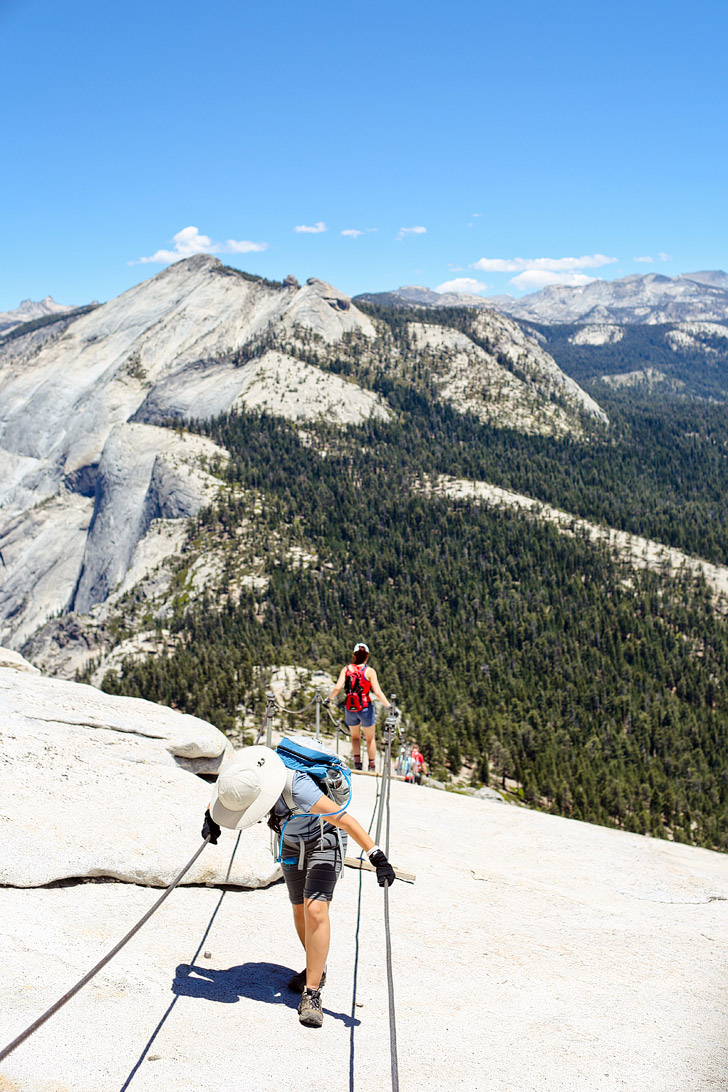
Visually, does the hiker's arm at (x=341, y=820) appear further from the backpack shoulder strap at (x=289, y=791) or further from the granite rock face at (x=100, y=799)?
the granite rock face at (x=100, y=799)

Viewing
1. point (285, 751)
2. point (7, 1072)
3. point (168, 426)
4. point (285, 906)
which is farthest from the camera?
point (168, 426)

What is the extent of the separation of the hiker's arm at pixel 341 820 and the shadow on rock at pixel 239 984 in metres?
2.36

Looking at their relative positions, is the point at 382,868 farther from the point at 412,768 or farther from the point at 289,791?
the point at 412,768

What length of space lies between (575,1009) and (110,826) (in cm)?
796

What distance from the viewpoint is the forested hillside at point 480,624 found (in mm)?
69875

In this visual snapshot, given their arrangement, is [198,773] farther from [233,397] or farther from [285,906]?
[233,397]

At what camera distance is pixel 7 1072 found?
6.43 meters

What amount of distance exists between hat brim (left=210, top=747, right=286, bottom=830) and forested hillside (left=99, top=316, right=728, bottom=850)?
51.3 meters

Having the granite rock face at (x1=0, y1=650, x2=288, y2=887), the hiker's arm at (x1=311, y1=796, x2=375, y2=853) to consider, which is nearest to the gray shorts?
the hiker's arm at (x1=311, y1=796, x2=375, y2=853)

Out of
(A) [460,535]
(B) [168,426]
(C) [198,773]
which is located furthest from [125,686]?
(B) [168,426]

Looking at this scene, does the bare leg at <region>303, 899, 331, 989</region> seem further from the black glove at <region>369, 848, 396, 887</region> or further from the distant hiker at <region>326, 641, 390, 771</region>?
the distant hiker at <region>326, 641, 390, 771</region>

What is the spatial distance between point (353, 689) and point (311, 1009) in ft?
31.2

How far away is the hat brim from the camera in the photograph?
7523mm

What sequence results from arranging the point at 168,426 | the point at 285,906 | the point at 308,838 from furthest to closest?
the point at 168,426
the point at 285,906
the point at 308,838
